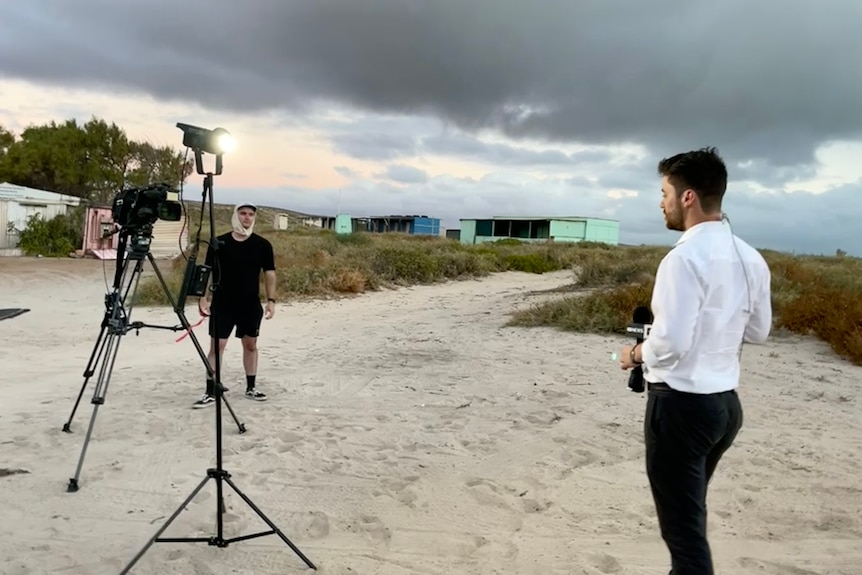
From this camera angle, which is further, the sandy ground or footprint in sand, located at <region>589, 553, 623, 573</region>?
the sandy ground

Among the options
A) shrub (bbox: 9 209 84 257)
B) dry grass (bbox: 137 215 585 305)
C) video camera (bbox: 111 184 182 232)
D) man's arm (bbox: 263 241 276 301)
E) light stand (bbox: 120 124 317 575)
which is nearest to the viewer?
light stand (bbox: 120 124 317 575)

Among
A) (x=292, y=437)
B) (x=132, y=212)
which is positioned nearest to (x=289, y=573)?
(x=292, y=437)

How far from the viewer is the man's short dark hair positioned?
7.33 ft

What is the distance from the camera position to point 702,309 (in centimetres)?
214

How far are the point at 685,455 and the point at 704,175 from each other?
3.13 ft

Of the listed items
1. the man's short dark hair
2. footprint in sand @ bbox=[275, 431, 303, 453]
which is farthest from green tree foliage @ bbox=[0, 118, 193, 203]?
the man's short dark hair

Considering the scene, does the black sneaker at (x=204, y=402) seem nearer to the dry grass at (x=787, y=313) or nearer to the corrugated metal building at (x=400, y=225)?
the dry grass at (x=787, y=313)

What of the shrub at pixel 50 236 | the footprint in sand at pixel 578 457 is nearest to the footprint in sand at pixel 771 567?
the footprint in sand at pixel 578 457

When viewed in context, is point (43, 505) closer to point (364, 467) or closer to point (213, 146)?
point (364, 467)

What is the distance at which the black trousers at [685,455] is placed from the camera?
2.17 m

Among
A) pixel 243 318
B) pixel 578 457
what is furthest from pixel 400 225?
pixel 578 457

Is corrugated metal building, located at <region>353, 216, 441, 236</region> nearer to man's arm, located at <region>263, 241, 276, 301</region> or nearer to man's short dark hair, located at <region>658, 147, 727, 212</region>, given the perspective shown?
man's arm, located at <region>263, 241, 276, 301</region>

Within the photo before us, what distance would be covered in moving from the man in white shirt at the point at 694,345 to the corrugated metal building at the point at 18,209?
23.5 meters

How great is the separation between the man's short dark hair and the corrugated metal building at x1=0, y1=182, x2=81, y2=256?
23.4 m
